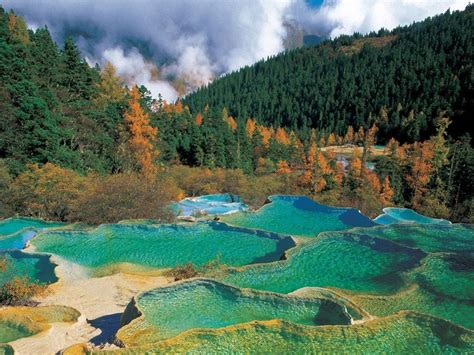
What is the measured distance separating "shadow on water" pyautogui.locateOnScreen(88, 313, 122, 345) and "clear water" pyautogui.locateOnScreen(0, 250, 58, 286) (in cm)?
321

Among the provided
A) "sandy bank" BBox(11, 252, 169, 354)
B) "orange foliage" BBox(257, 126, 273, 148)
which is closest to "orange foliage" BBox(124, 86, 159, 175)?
"sandy bank" BBox(11, 252, 169, 354)

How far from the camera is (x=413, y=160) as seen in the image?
32406mm

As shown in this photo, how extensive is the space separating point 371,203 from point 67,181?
20.0 metres

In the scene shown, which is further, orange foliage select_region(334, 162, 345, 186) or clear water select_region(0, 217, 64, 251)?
orange foliage select_region(334, 162, 345, 186)

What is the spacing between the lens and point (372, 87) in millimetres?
94688

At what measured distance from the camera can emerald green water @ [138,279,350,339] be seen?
7.48m

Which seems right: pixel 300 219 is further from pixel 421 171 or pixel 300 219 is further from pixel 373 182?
pixel 421 171

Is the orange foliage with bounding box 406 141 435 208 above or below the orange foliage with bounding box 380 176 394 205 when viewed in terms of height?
above

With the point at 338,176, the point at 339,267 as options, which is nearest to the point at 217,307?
the point at 339,267

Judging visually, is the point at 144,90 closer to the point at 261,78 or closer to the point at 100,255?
A: the point at 100,255

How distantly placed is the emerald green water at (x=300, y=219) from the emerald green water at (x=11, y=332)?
9.90 m

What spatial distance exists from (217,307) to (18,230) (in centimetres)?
1125

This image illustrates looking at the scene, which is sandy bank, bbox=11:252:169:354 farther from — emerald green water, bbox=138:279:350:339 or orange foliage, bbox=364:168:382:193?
orange foliage, bbox=364:168:382:193

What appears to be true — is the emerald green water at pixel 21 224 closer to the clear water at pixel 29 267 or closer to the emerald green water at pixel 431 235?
the clear water at pixel 29 267
